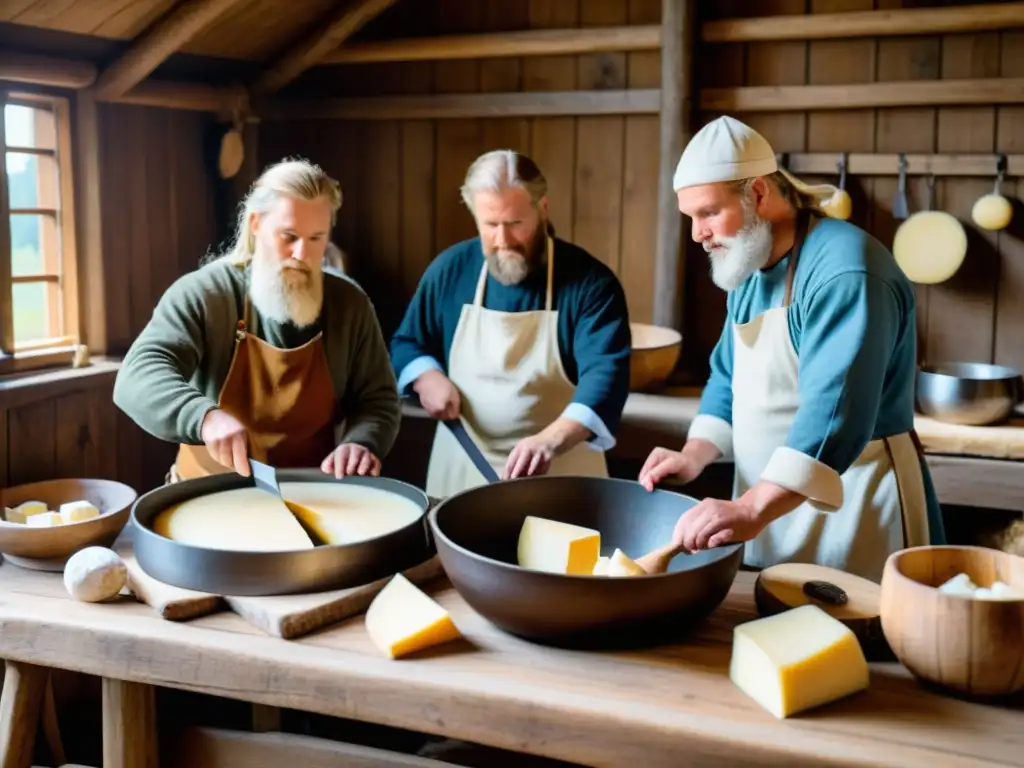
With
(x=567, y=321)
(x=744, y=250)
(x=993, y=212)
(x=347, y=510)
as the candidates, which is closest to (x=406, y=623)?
(x=347, y=510)

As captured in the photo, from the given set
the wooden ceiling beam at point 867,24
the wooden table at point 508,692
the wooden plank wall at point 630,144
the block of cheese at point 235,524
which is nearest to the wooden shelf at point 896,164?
the wooden plank wall at point 630,144

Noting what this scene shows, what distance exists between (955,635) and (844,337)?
1.83 feet

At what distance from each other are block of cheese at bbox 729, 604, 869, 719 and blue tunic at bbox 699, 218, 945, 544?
35 centimetres

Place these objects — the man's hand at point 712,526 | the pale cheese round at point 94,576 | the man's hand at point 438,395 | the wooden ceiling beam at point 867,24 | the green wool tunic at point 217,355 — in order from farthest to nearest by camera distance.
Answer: the wooden ceiling beam at point 867,24 → the man's hand at point 438,395 → the green wool tunic at point 217,355 → the pale cheese round at point 94,576 → the man's hand at point 712,526

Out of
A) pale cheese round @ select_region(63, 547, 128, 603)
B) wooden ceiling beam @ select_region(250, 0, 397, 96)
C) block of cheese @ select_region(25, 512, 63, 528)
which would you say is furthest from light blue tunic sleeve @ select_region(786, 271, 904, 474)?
wooden ceiling beam @ select_region(250, 0, 397, 96)

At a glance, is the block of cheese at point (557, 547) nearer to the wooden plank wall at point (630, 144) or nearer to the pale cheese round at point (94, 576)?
the pale cheese round at point (94, 576)

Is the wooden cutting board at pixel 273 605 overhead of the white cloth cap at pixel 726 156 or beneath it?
beneath

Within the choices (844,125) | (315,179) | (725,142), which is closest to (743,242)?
(725,142)

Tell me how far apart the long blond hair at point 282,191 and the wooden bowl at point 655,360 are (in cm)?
137

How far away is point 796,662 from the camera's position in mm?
1335

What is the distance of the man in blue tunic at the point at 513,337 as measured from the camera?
8.34 ft

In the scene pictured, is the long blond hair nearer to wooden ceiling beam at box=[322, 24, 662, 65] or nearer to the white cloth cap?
the white cloth cap

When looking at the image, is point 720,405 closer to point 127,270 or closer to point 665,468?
point 665,468

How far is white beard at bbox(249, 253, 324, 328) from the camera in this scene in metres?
2.28
